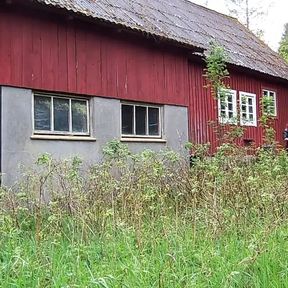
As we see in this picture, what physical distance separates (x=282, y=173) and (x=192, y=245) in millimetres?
3705

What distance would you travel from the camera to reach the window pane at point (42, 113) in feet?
30.8

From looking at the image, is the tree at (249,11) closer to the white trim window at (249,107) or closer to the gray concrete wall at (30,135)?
the white trim window at (249,107)

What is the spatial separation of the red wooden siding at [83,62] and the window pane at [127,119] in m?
0.27

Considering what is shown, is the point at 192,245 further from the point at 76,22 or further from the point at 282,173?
the point at 76,22

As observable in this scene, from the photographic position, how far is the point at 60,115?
32.2 ft

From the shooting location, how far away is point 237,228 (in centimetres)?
505

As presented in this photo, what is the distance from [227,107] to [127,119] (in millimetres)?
4878

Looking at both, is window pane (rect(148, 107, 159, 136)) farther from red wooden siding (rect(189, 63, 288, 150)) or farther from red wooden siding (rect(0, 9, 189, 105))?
red wooden siding (rect(189, 63, 288, 150))

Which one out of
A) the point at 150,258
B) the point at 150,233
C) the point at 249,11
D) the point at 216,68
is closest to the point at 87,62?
the point at 216,68

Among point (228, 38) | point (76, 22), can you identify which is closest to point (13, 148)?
point (76, 22)

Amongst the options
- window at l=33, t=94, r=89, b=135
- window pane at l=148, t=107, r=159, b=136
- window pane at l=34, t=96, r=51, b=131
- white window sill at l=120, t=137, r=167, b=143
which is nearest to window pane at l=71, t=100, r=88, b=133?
window at l=33, t=94, r=89, b=135

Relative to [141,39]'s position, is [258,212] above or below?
below

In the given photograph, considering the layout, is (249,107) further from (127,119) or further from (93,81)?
(93,81)

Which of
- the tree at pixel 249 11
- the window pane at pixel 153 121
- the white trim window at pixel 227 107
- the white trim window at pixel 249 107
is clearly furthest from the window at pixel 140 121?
the tree at pixel 249 11
